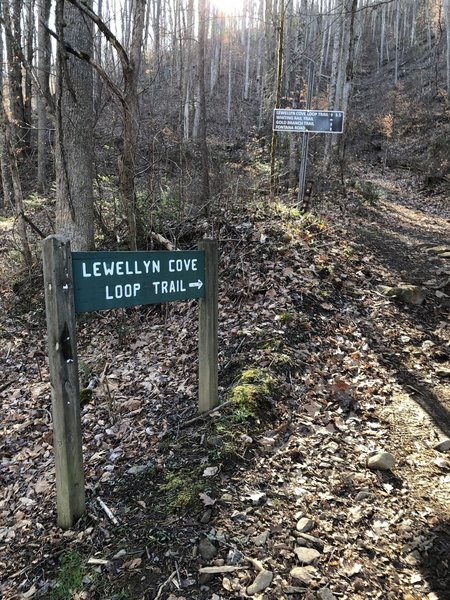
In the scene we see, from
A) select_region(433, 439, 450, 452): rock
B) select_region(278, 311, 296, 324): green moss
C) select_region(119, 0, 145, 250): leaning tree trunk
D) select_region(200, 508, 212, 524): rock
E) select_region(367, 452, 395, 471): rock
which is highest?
select_region(119, 0, 145, 250): leaning tree trunk

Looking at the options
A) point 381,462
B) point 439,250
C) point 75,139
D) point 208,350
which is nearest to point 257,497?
point 381,462

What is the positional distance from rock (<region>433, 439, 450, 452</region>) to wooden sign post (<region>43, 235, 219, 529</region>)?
2542 mm

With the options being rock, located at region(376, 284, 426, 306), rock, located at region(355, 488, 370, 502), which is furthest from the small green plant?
rock, located at region(376, 284, 426, 306)

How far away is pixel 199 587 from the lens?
234 cm

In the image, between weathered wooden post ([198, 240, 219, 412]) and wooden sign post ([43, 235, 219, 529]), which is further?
weathered wooden post ([198, 240, 219, 412])

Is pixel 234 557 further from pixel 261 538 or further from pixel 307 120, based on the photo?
pixel 307 120

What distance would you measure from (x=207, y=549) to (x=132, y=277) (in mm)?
1754

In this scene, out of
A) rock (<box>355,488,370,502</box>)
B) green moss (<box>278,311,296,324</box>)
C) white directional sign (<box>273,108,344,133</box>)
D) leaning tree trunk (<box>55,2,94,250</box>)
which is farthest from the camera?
white directional sign (<box>273,108,344,133</box>)

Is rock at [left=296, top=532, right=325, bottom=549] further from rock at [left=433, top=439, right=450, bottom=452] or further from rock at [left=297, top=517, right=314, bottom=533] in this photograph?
rock at [left=433, top=439, right=450, bottom=452]

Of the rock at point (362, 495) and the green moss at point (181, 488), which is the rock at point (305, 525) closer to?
the rock at point (362, 495)

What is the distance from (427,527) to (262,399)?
5.31 ft

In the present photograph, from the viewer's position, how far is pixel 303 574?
2424 mm

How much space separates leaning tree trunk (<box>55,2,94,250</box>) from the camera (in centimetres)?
655

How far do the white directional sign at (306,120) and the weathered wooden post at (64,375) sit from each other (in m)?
7.03
